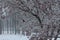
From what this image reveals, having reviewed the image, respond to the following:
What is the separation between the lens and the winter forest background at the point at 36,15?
2934 mm

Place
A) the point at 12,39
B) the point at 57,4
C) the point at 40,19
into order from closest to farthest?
the point at 57,4 < the point at 40,19 < the point at 12,39


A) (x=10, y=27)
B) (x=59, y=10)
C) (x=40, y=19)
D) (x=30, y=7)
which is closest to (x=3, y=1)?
(x=30, y=7)

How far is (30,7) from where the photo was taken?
3.06m

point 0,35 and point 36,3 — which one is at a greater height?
point 36,3

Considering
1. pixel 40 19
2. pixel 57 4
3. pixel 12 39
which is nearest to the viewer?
pixel 57 4

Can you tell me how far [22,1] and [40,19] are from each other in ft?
1.37

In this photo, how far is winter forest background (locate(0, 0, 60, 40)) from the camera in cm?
293

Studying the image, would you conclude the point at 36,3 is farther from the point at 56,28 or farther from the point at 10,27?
the point at 10,27

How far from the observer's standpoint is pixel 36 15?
3.16m

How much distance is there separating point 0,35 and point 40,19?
3.62 meters

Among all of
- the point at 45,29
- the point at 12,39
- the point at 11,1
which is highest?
the point at 11,1

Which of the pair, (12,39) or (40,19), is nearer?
(40,19)

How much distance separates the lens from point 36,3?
9.78 feet

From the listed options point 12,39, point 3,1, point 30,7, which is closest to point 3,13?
point 3,1
